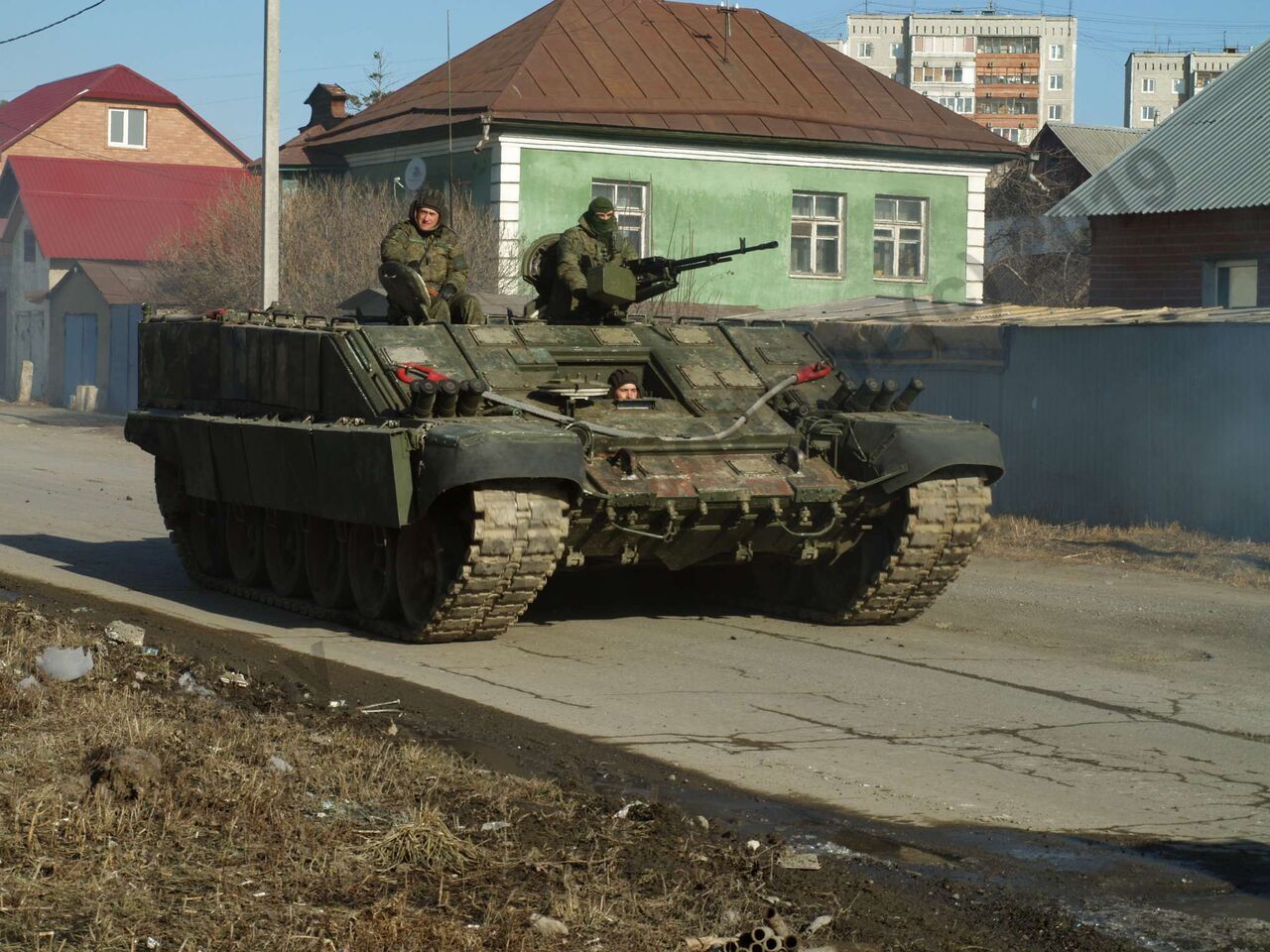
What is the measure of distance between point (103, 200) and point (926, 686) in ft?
136

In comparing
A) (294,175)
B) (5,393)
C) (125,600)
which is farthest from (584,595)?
(5,393)

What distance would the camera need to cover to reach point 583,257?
12.5m

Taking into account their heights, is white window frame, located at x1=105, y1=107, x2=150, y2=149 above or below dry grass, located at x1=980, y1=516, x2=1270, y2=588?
above

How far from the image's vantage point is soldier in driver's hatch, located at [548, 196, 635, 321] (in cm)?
1233

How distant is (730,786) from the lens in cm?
695

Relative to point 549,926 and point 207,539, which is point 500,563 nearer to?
point 207,539

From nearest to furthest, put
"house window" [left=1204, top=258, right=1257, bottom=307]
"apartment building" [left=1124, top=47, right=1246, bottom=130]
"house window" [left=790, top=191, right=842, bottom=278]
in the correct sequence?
"house window" [left=1204, top=258, right=1257, bottom=307] < "house window" [left=790, top=191, right=842, bottom=278] < "apartment building" [left=1124, top=47, right=1246, bottom=130]

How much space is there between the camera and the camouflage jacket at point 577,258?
1234 centimetres

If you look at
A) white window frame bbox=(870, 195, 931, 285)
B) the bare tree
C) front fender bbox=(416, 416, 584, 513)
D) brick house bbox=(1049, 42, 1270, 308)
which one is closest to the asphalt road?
front fender bbox=(416, 416, 584, 513)

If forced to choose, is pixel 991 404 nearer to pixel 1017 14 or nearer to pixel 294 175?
pixel 294 175

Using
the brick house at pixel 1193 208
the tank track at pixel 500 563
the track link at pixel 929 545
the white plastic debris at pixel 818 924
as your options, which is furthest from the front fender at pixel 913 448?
the brick house at pixel 1193 208

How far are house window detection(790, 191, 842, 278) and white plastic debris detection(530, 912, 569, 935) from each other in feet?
84.5

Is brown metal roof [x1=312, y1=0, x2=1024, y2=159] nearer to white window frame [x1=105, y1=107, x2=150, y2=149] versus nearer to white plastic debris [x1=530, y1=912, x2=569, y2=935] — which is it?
white plastic debris [x1=530, y1=912, x2=569, y2=935]

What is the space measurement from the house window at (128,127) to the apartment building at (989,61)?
294 ft
